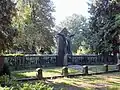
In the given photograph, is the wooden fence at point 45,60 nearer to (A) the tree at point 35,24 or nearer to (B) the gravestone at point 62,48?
(B) the gravestone at point 62,48

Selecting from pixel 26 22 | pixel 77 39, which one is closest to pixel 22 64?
pixel 26 22

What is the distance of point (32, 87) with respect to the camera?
6906 mm

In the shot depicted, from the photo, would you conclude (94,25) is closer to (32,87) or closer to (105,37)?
(105,37)

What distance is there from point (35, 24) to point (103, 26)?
11.2 metres

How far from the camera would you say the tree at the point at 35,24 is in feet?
129

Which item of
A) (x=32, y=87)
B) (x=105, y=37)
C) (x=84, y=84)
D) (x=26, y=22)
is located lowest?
(x=84, y=84)

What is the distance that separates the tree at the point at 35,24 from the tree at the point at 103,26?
29.4 ft

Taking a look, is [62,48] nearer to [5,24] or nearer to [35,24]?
[35,24]

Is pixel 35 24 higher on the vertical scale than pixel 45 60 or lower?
higher

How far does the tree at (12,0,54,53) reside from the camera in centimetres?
3938

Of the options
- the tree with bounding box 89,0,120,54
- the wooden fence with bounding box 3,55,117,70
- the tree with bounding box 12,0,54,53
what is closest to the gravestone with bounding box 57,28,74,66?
the wooden fence with bounding box 3,55,117,70

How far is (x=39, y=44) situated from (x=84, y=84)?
25.7 meters

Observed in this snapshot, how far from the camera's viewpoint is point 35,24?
135 feet

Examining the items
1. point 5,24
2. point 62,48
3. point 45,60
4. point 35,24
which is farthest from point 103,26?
point 5,24
